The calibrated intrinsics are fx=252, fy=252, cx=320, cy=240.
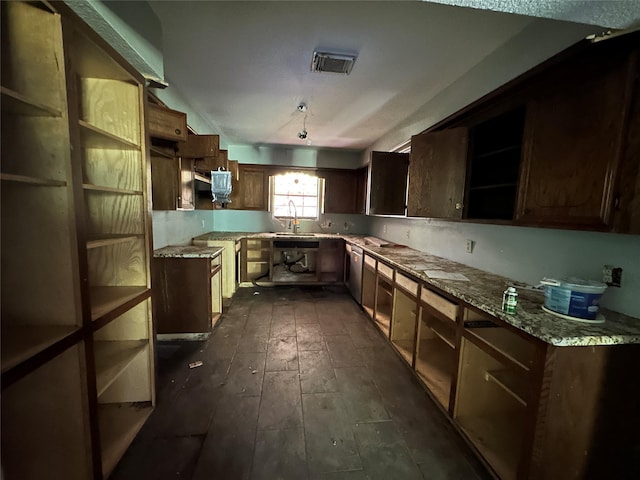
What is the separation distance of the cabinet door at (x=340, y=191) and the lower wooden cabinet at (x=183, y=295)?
9.57 ft

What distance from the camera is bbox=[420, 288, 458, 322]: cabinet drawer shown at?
162 cm

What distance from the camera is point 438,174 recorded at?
87.5 inches

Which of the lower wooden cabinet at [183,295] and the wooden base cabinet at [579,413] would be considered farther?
the lower wooden cabinet at [183,295]

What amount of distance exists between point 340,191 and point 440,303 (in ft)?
11.9

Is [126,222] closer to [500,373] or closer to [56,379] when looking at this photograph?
[56,379]

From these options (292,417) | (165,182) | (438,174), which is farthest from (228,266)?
(438,174)

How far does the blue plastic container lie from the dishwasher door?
98.9 inches

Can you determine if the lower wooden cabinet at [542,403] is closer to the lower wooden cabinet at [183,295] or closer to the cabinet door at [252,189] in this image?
the lower wooden cabinet at [183,295]

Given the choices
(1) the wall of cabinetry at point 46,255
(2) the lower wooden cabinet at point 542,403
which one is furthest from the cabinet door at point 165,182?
(2) the lower wooden cabinet at point 542,403

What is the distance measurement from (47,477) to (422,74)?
11.3ft

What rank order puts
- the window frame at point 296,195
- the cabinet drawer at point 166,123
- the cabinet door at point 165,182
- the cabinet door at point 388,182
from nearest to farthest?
the cabinet drawer at point 166,123, the cabinet door at point 165,182, the cabinet door at point 388,182, the window frame at point 296,195

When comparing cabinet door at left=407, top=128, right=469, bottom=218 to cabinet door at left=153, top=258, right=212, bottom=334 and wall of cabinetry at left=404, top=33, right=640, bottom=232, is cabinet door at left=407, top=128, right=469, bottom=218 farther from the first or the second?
cabinet door at left=153, top=258, right=212, bottom=334

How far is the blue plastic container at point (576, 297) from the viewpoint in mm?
1120

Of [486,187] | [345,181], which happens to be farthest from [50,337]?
[345,181]
